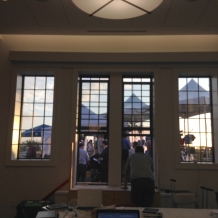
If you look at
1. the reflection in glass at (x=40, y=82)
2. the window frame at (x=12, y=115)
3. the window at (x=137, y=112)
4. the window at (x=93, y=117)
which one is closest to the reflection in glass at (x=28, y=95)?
the reflection in glass at (x=40, y=82)

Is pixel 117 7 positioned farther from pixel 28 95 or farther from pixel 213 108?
pixel 213 108

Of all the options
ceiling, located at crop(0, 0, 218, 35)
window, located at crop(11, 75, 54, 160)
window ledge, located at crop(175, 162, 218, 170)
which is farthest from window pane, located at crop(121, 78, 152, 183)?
window, located at crop(11, 75, 54, 160)

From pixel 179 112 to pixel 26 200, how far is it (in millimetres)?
4109

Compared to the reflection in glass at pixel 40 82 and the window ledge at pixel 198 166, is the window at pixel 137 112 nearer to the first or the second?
the window ledge at pixel 198 166

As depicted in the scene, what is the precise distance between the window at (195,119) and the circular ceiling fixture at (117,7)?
3634 millimetres

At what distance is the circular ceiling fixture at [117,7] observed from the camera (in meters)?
2.99

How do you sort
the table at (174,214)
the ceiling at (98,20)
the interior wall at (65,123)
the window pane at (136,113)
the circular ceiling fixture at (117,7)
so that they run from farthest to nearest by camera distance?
the window pane at (136,113) → the interior wall at (65,123) → the ceiling at (98,20) → the table at (174,214) → the circular ceiling fixture at (117,7)

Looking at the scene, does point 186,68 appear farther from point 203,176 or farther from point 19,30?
point 19,30

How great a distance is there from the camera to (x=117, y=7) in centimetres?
308

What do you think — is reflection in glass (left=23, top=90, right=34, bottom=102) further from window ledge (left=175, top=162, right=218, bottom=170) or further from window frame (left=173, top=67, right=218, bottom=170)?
window ledge (left=175, top=162, right=218, bottom=170)

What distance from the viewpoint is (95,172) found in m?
6.30

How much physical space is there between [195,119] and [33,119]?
159 inches

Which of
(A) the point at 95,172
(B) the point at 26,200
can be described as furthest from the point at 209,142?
(B) the point at 26,200

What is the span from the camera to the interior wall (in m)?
5.83
